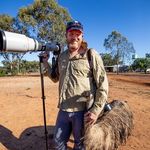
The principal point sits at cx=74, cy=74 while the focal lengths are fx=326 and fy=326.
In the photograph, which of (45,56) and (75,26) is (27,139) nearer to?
(45,56)

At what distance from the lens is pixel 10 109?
26.6ft

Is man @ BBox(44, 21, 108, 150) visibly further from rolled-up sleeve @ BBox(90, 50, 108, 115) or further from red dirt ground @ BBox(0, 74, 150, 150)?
red dirt ground @ BBox(0, 74, 150, 150)

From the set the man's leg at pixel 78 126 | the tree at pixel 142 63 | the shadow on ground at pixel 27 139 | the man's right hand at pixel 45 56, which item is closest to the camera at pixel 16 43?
the man's right hand at pixel 45 56

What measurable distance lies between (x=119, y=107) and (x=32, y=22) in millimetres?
32719

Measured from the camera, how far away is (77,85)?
148 inches

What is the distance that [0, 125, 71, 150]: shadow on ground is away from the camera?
5.66m

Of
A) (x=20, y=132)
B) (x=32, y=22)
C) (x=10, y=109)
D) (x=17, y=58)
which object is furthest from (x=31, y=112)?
(x=17, y=58)

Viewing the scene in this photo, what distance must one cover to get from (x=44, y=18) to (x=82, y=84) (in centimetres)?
3526

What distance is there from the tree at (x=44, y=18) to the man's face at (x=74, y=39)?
34.1 m

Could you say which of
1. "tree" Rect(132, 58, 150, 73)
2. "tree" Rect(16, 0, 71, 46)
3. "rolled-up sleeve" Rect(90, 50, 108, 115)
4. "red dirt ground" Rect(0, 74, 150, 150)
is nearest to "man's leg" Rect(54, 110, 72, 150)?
"rolled-up sleeve" Rect(90, 50, 108, 115)

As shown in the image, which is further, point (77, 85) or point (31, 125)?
point (31, 125)

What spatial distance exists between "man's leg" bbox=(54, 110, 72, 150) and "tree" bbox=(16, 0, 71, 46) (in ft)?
112

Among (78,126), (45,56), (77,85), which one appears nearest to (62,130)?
(78,126)

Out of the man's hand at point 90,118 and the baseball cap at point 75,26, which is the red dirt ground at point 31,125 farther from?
the baseball cap at point 75,26
